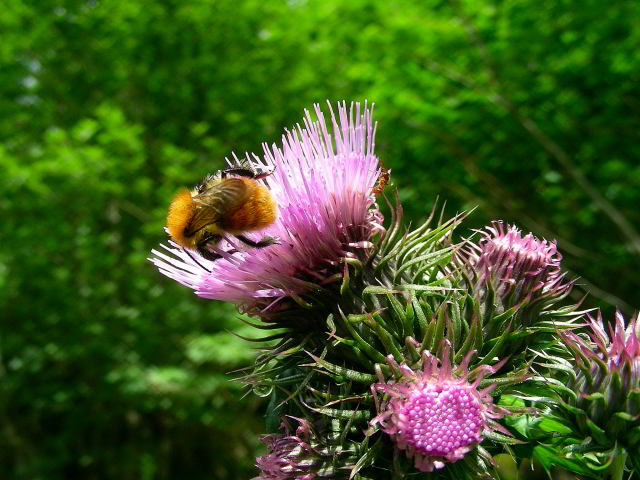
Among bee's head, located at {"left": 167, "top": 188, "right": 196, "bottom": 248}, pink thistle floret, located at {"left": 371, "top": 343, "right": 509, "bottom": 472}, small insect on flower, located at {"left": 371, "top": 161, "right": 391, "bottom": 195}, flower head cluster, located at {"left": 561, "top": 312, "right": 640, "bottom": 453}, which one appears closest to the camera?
pink thistle floret, located at {"left": 371, "top": 343, "right": 509, "bottom": 472}

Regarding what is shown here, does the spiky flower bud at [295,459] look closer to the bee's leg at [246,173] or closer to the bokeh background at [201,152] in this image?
the bee's leg at [246,173]

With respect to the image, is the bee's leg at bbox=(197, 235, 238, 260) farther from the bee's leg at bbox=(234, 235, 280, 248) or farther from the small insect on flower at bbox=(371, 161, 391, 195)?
the small insect on flower at bbox=(371, 161, 391, 195)

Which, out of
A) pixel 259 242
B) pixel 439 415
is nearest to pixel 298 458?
pixel 439 415

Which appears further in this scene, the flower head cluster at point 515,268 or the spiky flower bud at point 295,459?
the flower head cluster at point 515,268

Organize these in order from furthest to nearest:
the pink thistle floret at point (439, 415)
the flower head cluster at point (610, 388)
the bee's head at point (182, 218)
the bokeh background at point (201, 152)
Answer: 1. the bokeh background at point (201, 152)
2. the bee's head at point (182, 218)
3. the flower head cluster at point (610, 388)
4. the pink thistle floret at point (439, 415)

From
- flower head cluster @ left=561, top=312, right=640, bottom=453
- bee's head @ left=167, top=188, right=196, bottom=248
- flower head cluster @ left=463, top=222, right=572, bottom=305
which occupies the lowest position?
flower head cluster @ left=561, top=312, right=640, bottom=453

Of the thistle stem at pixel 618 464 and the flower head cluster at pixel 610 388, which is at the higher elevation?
the flower head cluster at pixel 610 388

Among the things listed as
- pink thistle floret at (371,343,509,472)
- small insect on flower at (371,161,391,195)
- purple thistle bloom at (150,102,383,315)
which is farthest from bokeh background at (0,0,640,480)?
pink thistle floret at (371,343,509,472)

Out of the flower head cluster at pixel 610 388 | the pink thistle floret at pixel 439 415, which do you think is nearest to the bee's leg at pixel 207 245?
the pink thistle floret at pixel 439 415
